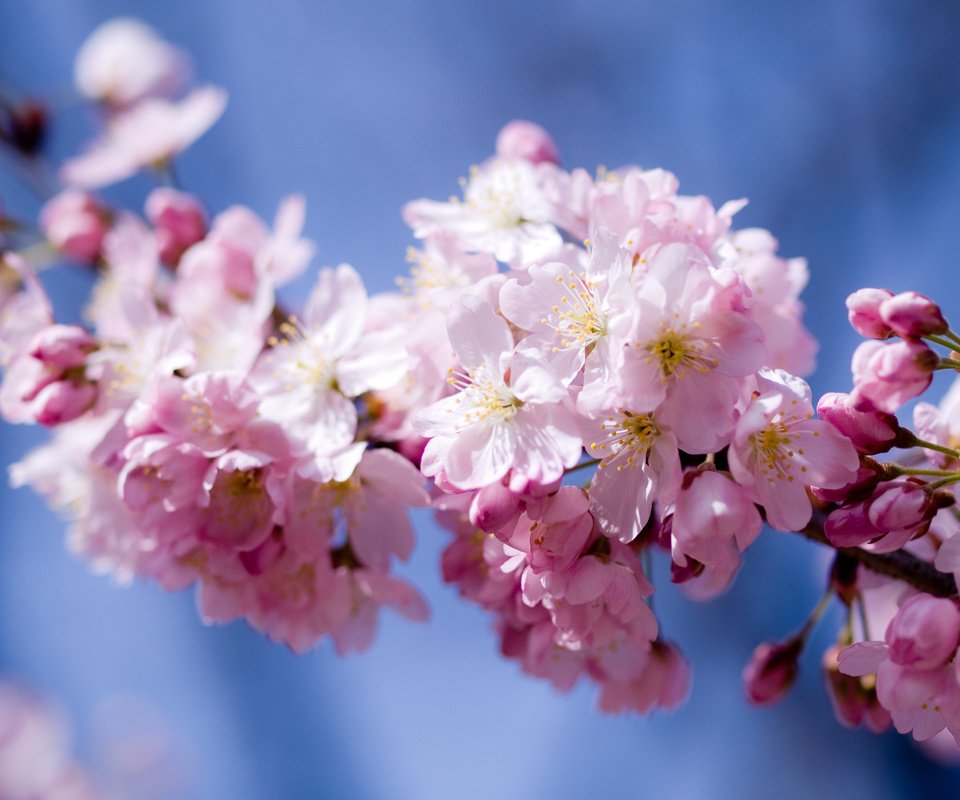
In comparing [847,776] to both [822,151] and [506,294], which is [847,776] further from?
[506,294]

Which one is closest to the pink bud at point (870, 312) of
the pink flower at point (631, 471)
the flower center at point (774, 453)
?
the flower center at point (774, 453)

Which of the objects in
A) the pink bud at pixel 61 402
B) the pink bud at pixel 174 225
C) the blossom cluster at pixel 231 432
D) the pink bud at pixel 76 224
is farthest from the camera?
the pink bud at pixel 76 224

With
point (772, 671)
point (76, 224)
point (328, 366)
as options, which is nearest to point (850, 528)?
point (772, 671)

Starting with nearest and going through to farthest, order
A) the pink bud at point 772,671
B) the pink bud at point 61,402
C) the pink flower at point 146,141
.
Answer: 1. the pink bud at point 61,402
2. the pink bud at point 772,671
3. the pink flower at point 146,141

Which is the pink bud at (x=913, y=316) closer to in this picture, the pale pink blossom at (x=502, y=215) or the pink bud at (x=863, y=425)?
the pink bud at (x=863, y=425)

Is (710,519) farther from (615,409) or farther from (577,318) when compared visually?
(577,318)

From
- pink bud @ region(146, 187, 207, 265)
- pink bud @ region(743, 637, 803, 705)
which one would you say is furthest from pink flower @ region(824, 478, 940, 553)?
pink bud @ region(146, 187, 207, 265)
